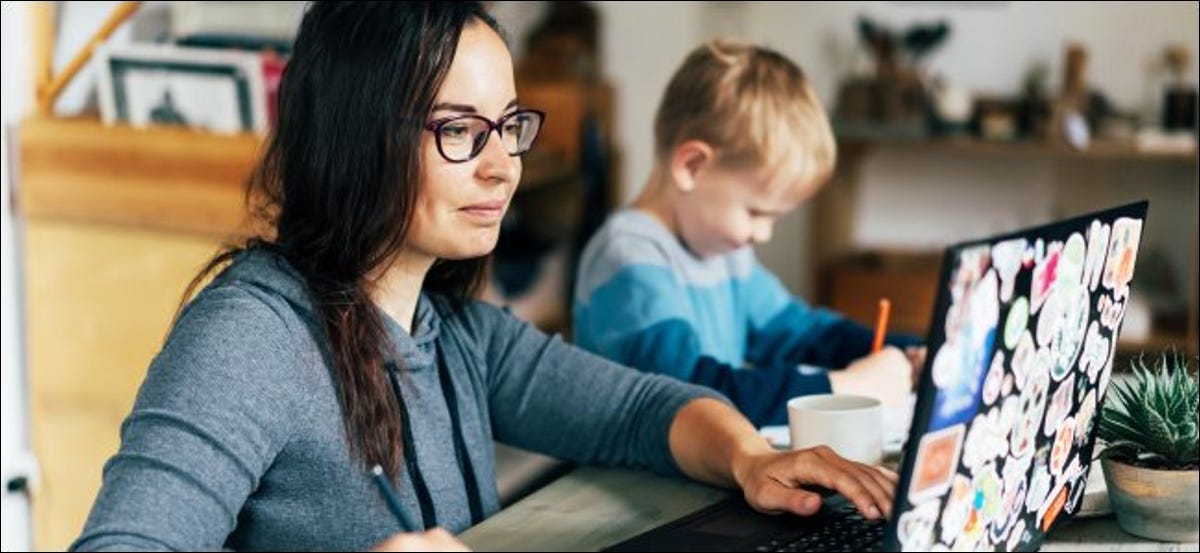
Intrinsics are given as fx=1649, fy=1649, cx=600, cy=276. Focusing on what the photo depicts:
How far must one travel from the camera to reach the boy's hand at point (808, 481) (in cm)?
126

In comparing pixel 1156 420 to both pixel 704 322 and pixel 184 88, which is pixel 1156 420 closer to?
pixel 704 322

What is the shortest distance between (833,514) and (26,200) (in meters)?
1.50

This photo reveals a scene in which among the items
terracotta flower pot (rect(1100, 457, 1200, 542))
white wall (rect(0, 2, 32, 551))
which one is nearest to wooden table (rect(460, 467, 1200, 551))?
terracotta flower pot (rect(1100, 457, 1200, 542))

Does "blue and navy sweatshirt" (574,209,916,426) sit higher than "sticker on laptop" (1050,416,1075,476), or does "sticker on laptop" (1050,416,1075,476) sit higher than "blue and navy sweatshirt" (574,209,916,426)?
"sticker on laptop" (1050,416,1075,476)

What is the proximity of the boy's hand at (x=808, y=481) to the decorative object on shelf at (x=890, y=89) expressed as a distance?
2658 mm

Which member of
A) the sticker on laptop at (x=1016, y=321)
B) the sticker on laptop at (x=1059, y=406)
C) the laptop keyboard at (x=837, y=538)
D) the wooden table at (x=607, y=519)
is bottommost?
the wooden table at (x=607, y=519)

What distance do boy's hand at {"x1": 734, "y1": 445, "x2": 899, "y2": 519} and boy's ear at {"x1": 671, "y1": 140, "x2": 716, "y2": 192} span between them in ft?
1.97

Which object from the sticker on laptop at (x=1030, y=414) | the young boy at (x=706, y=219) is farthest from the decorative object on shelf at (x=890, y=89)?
the sticker on laptop at (x=1030, y=414)

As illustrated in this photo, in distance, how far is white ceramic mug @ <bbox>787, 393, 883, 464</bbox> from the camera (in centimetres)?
144

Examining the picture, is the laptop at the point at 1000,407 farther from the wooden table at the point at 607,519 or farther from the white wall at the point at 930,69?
the white wall at the point at 930,69

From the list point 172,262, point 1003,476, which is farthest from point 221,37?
point 1003,476

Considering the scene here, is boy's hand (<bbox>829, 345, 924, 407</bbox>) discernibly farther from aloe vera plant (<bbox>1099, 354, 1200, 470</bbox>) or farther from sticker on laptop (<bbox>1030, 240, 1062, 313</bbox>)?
sticker on laptop (<bbox>1030, 240, 1062, 313</bbox>)

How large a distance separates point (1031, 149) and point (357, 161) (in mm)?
2790

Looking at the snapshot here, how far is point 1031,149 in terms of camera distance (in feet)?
12.4
